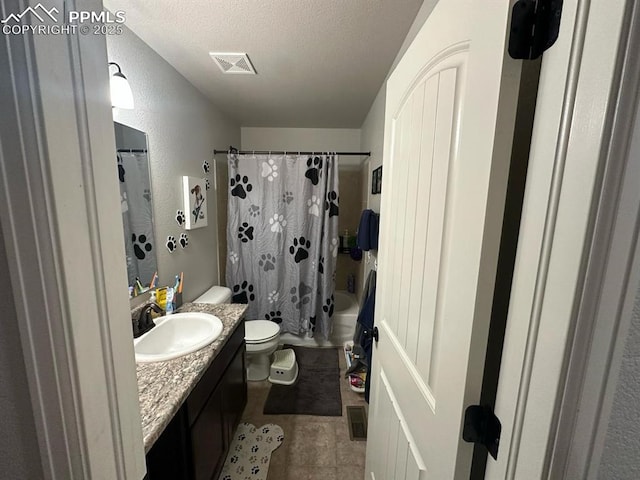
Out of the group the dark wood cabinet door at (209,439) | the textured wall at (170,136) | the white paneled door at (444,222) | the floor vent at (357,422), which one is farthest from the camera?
the floor vent at (357,422)

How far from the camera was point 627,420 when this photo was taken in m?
0.32

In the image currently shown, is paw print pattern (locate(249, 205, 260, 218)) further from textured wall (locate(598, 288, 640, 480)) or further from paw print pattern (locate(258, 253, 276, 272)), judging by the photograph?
textured wall (locate(598, 288, 640, 480))

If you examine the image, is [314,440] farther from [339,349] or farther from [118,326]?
[118,326]

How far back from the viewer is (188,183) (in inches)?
74.0

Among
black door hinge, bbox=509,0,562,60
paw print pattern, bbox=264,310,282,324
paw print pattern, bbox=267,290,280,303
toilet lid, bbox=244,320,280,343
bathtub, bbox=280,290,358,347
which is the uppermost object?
black door hinge, bbox=509,0,562,60

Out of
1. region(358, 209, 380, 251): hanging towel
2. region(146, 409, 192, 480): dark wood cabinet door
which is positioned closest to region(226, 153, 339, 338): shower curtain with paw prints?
region(358, 209, 380, 251): hanging towel

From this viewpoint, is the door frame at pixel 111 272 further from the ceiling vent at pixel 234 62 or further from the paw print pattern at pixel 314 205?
the paw print pattern at pixel 314 205

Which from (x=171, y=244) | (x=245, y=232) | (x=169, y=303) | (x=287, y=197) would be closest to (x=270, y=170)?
(x=287, y=197)

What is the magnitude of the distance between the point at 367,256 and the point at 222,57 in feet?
6.08

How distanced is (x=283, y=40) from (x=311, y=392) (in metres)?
2.43

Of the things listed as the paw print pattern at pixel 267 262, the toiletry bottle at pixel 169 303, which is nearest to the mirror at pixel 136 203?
the toiletry bottle at pixel 169 303

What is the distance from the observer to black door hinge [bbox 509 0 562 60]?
1.34ft

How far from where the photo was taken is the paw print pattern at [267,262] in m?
2.49

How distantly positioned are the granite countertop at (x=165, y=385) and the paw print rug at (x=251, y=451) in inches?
32.5
